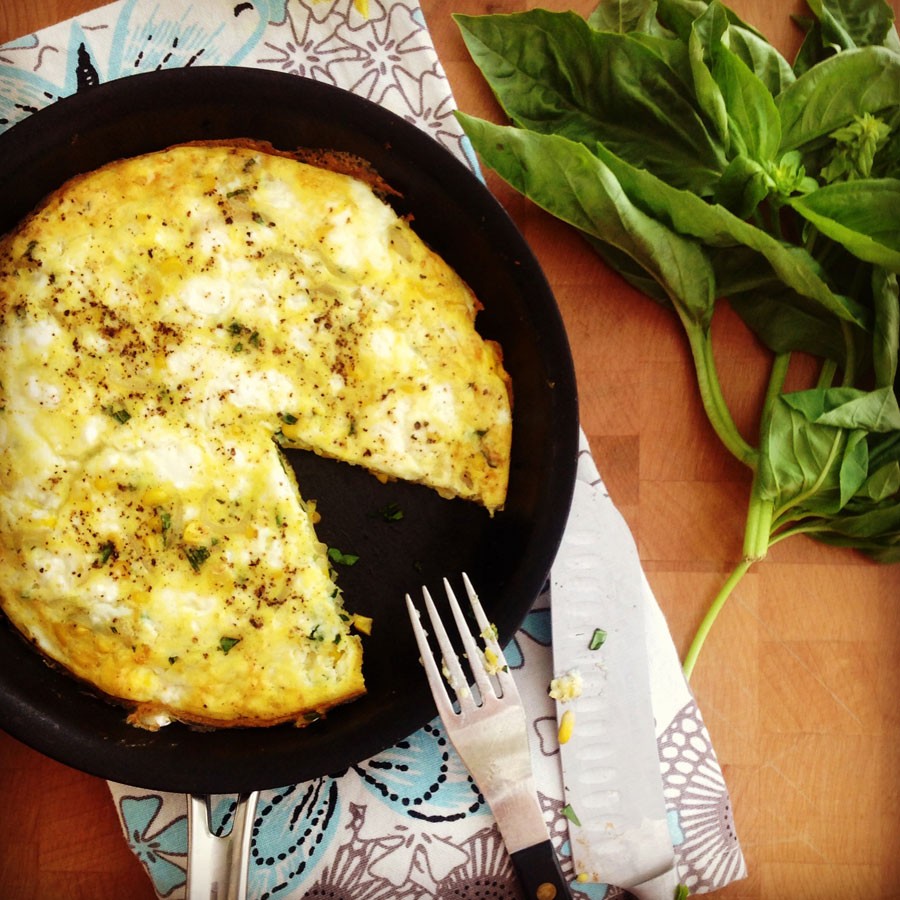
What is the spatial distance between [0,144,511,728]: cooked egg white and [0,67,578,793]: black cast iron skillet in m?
0.09

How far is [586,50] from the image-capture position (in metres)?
2.00

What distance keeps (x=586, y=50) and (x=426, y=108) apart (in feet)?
1.29

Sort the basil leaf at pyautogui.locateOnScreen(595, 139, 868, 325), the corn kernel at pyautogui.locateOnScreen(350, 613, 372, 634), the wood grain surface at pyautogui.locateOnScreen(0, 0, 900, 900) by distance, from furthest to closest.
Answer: the wood grain surface at pyautogui.locateOnScreen(0, 0, 900, 900)
the corn kernel at pyautogui.locateOnScreen(350, 613, 372, 634)
the basil leaf at pyautogui.locateOnScreen(595, 139, 868, 325)

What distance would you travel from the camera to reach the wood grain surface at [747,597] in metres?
2.16

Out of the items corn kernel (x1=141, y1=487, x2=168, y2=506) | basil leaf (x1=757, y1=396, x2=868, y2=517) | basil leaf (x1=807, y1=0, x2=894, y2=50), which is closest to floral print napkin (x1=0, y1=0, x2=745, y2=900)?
basil leaf (x1=757, y1=396, x2=868, y2=517)

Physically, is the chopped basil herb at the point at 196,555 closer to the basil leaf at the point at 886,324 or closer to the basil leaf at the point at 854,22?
the basil leaf at the point at 886,324

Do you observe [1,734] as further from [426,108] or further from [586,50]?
[586,50]

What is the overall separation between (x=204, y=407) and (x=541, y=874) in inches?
50.2

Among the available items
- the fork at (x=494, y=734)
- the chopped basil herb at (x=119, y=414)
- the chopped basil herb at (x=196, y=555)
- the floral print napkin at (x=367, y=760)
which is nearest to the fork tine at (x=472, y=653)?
the fork at (x=494, y=734)

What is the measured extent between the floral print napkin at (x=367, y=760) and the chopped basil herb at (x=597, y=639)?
4.2 inches

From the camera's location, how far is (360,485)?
6.68 ft

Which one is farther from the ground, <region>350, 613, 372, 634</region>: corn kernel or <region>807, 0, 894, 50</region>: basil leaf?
<region>807, 0, 894, 50</region>: basil leaf

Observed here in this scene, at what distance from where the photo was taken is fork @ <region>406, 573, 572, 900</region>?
1.88 metres

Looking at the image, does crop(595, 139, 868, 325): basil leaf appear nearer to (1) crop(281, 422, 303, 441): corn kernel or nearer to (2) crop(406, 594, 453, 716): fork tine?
(1) crop(281, 422, 303, 441): corn kernel
